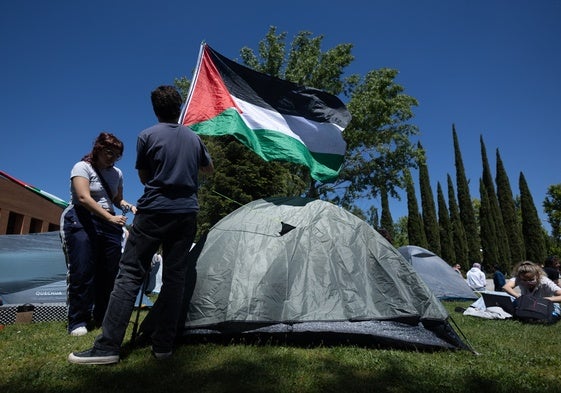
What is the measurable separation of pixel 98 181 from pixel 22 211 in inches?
995

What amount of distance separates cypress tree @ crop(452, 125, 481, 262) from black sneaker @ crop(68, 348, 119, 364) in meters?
41.5

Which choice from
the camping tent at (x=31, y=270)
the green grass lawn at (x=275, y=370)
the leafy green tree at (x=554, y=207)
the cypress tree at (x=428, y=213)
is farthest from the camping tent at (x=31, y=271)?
the leafy green tree at (x=554, y=207)

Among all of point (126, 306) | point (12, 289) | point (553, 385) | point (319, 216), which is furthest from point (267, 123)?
point (12, 289)

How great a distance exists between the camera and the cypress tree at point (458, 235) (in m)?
37.8

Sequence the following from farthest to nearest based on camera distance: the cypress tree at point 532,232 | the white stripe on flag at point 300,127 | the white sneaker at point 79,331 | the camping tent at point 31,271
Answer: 1. the cypress tree at point 532,232
2. the camping tent at point 31,271
3. the white stripe on flag at point 300,127
4. the white sneaker at point 79,331

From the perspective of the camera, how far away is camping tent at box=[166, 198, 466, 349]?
10.7ft

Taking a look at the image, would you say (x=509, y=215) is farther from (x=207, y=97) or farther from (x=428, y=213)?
(x=207, y=97)

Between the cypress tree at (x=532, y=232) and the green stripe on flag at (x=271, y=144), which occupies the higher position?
the cypress tree at (x=532, y=232)

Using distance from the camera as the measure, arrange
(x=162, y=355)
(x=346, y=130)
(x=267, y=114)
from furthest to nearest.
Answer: (x=346, y=130), (x=267, y=114), (x=162, y=355)

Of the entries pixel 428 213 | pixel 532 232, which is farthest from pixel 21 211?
pixel 532 232

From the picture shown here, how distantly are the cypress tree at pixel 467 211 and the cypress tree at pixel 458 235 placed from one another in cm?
49

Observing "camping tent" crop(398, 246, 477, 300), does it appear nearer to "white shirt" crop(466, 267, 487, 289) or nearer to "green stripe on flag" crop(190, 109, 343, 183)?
"white shirt" crop(466, 267, 487, 289)

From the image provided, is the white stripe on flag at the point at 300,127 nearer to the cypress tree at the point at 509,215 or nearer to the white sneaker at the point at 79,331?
the white sneaker at the point at 79,331

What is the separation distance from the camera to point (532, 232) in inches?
1454
